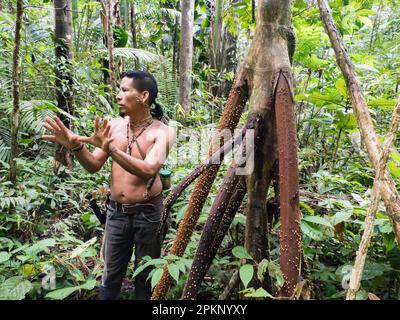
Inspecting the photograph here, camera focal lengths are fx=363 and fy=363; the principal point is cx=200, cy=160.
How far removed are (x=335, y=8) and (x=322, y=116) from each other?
3.48 ft

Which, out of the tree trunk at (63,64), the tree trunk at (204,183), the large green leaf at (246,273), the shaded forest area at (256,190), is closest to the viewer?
the large green leaf at (246,273)

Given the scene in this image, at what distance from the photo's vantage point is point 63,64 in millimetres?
4277

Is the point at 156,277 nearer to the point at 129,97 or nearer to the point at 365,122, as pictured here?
the point at 365,122

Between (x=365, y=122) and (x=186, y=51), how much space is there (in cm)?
571

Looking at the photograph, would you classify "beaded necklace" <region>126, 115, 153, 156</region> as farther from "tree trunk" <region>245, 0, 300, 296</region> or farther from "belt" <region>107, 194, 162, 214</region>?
"tree trunk" <region>245, 0, 300, 296</region>

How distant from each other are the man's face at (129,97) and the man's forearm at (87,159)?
394mm

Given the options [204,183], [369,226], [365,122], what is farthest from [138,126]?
[369,226]

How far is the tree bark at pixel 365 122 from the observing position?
127 cm

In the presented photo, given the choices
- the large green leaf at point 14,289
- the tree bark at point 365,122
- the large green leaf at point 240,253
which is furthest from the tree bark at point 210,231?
the large green leaf at point 14,289

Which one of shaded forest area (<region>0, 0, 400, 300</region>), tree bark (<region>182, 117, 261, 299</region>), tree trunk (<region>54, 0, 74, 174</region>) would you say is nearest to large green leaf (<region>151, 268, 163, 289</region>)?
shaded forest area (<region>0, 0, 400, 300</region>)

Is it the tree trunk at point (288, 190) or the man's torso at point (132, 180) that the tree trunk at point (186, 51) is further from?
the tree trunk at point (288, 190)

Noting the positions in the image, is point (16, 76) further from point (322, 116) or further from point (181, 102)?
point (181, 102)

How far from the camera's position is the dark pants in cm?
259
